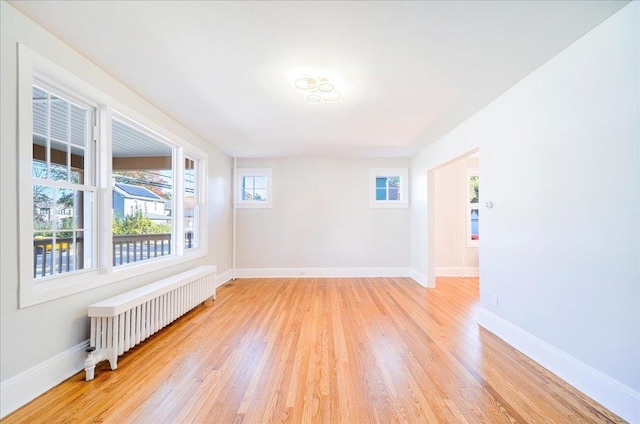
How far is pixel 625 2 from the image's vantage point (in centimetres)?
164

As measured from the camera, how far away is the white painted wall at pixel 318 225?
5.80 metres

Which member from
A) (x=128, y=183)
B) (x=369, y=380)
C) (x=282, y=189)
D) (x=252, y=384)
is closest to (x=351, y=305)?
(x=369, y=380)

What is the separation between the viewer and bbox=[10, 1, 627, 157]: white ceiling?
1.69 metres

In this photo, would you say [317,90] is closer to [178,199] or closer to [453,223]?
[178,199]

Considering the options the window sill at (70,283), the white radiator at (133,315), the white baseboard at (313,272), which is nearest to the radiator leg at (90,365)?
the white radiator at (133,315)

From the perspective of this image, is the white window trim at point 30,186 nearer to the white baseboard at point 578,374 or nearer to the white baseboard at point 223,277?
the white baseboard at point 223,277

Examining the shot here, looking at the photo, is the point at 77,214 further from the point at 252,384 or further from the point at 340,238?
the point at 340,238

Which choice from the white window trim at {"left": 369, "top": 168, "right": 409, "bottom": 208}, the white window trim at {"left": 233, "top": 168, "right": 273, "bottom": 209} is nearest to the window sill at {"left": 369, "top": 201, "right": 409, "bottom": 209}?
the white window trim at {"left": 369, "top": 168, "right": 409, "bottom": 208}

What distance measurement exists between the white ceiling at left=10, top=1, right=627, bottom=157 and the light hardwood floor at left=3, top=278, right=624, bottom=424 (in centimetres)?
259

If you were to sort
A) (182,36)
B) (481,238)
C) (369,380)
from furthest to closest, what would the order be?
1. (481,238)
2. (369,380)
3. (182,36)

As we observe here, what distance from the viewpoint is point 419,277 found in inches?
206

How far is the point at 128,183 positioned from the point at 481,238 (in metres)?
4.53

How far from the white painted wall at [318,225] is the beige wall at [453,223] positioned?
750mm

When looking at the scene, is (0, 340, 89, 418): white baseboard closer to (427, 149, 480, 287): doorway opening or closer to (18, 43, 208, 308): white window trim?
(18, 43, 208, 308): white window trim
